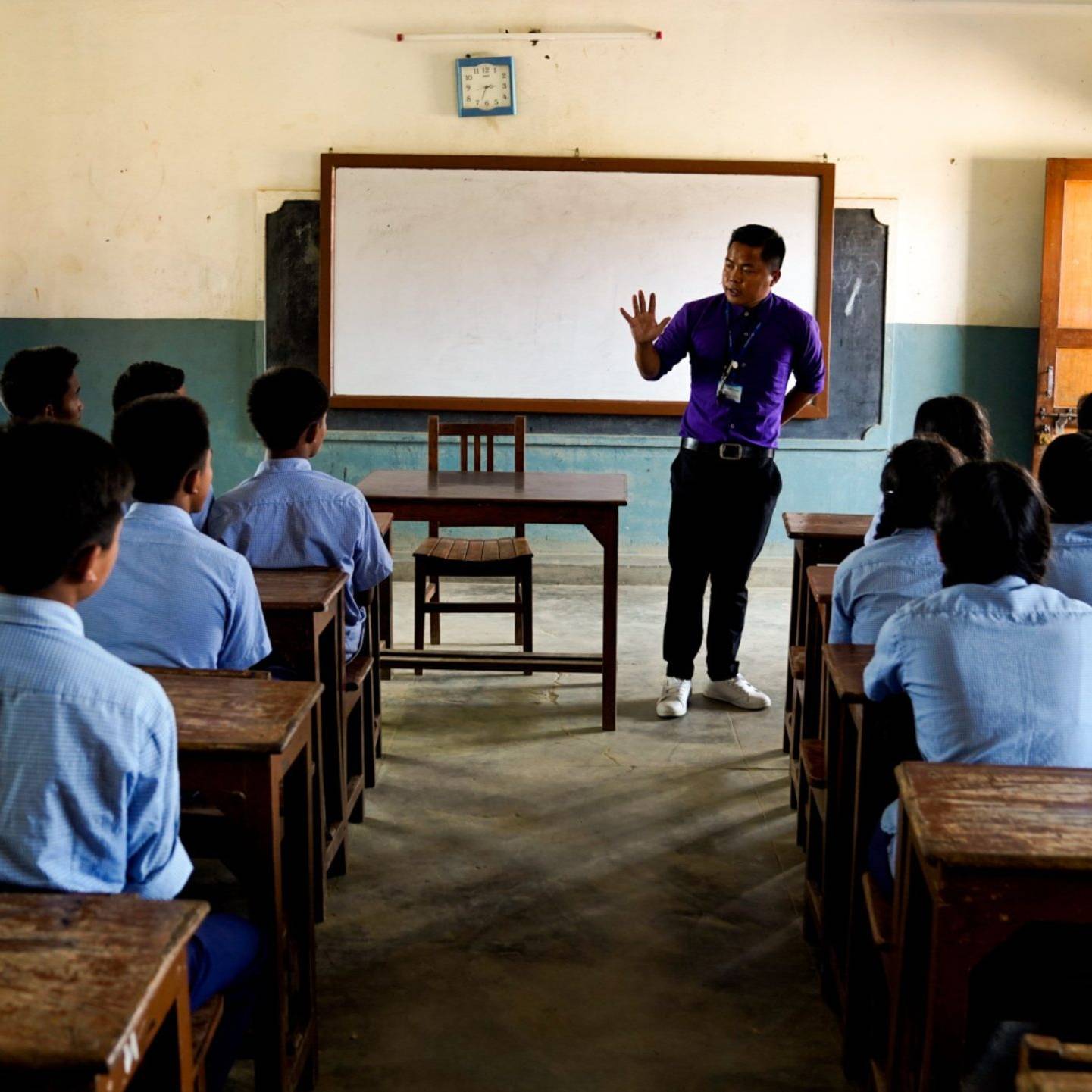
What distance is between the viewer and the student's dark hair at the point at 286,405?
2.84 metres

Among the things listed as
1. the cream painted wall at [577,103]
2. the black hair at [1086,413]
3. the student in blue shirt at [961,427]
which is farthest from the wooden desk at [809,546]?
the cream painted wall at [577,103]

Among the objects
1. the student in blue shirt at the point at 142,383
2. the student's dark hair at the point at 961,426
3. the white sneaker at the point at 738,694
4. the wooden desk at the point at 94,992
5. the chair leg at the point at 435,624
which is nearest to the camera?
the wooden desk at the point at 94,992

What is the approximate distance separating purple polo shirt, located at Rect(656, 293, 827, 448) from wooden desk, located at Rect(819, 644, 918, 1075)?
5.41 ft

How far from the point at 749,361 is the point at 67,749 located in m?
2.89

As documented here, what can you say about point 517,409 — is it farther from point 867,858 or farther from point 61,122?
point 867,858

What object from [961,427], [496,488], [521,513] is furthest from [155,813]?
[496,488]

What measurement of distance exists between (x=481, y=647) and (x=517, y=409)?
155 centimetres

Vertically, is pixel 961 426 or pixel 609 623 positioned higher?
pixel 961 426

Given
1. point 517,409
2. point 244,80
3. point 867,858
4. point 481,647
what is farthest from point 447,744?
point 244,80

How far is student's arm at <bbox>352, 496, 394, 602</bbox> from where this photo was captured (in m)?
2.93

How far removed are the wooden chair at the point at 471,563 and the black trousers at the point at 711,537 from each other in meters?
0.52

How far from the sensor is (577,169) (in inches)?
226

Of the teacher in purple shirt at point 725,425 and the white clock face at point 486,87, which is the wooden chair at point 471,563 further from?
the white clock face at point 486,87

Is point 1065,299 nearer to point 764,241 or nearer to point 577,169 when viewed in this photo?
point 577,169
